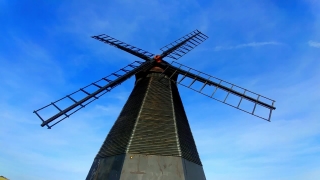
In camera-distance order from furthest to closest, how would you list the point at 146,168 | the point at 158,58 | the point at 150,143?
the point at 158,58
the point at 150,143
the point at 146,168

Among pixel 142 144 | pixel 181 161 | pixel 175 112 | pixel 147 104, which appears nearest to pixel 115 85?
pixel 147 104

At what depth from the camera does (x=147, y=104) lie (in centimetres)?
1323

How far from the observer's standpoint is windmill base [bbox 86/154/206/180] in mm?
10445

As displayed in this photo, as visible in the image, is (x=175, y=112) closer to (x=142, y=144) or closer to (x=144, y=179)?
(x=142, y=144)

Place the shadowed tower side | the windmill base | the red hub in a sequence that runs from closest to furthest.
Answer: the windmill base
the shadowed tower side
the red hub

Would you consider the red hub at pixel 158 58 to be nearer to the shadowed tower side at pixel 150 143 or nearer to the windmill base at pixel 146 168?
the shadowed tower side at pixel 150 143

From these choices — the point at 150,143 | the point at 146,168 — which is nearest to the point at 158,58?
the point at 150,143

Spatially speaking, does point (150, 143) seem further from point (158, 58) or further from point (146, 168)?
point (158, 58)

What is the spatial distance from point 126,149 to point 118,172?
1.00m

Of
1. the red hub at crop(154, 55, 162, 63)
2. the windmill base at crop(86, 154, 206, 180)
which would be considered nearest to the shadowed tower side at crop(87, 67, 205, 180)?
the windmill base at crop(86, 154, 206, 180)

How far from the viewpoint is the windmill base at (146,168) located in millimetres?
10445

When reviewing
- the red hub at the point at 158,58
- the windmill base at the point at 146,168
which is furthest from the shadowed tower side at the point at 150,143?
the red hub at the point at 158,58

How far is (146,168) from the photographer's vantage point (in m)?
10.6

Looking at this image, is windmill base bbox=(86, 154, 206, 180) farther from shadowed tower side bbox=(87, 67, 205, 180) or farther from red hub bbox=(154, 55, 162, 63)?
red hub bbox=(154, 55, 162, 63)
